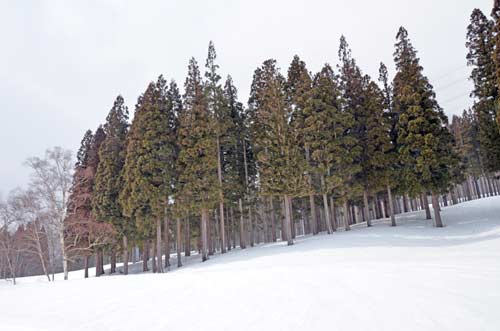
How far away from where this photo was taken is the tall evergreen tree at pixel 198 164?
23.3 m

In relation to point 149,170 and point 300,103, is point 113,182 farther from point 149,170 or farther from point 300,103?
point 300,103

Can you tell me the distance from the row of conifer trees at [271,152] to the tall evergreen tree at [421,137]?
0.08m

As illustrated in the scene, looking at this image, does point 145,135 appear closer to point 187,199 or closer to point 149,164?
point 149,164

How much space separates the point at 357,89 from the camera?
28156 mm

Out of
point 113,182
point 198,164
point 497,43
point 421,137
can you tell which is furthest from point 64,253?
point 497,43

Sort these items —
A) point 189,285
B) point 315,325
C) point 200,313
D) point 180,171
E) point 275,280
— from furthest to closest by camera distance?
point 180,171 → point 189,285 → point 275,280 → point 200,313 → point 315,325

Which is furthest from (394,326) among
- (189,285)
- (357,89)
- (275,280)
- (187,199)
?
(357,89)

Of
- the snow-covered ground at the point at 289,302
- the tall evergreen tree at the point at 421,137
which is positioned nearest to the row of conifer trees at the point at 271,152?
the tall evergreen tree at the point at 421,137

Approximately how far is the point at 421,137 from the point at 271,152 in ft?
35.6

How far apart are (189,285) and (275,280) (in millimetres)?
2826

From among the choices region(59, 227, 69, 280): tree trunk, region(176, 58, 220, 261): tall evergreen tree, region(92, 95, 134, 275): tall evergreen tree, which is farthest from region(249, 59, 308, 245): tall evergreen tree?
region(59, 227, 69, 280): tree trunk

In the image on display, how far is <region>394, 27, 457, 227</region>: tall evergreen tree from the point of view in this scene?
22828 millimetres

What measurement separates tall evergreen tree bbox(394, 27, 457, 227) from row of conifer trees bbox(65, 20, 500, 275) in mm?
77

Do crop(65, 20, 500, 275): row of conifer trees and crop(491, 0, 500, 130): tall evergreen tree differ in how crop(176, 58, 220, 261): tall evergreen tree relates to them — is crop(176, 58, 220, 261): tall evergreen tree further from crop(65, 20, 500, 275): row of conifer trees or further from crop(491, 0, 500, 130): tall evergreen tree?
crop(491, 0, 500, 130): tall evergreen tree
